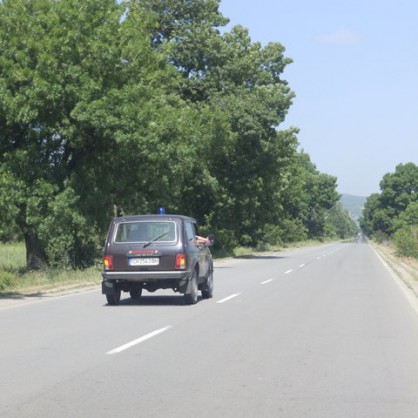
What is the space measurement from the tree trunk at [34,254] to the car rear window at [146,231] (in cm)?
1318

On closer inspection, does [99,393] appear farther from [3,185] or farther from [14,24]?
[14,24]

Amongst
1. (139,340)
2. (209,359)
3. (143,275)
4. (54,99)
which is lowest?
(209,359)

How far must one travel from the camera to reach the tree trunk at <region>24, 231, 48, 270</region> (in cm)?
2961

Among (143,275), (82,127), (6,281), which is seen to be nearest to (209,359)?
(143,275)

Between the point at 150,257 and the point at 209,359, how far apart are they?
7.22m

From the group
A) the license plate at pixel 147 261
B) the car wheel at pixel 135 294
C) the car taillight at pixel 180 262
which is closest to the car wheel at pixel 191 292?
the car taillight at pixel 180 262

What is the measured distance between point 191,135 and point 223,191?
53.2ft

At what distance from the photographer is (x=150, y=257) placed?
16.7 m

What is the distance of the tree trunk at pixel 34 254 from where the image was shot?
97.1 ft

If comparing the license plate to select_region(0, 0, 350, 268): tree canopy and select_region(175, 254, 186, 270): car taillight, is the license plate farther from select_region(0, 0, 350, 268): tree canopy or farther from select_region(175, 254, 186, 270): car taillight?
select_region(0, 0, 350, 268): tree canopy

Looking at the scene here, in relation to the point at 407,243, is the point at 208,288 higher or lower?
lower

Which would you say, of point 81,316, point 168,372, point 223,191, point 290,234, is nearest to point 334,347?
point 168,372

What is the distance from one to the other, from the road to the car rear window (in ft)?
4.81

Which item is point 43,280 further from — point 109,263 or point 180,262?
point 180,262
